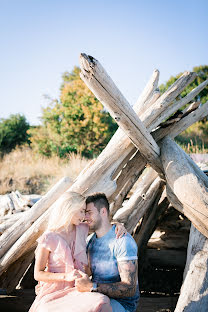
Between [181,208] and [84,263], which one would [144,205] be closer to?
[181,208]

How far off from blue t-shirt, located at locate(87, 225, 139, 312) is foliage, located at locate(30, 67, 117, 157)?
9.02m

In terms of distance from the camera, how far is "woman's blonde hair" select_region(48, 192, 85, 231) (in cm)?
253

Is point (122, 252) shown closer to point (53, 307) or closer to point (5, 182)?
point (53, 307)

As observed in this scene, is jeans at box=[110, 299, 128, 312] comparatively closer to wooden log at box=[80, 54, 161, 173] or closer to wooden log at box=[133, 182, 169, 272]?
wooden log at box=[80, 54, 161, 173]

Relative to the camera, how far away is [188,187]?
3010 mm

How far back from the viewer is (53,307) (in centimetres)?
222

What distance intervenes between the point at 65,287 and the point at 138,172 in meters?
1.99

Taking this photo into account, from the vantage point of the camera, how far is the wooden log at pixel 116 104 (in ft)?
7.89

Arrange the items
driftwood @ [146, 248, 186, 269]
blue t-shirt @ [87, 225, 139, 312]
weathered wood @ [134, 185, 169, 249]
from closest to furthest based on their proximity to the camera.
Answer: blue t-shirt @ [87, 225, 139, 312]
weathered wood @ [134, 185, 169, 249]
driftwood @ [146, 248, 186, 269]

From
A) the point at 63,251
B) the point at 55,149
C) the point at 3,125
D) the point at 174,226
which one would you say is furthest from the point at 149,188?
the point at 3,125

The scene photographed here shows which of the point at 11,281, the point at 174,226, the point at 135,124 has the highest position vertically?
the point at 135,124

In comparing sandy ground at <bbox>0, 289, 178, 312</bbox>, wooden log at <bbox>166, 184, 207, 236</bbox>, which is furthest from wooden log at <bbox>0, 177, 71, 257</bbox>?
wooden log at <bbox>166, 184, 207, 236</bbox>

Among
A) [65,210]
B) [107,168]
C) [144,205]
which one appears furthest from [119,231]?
[144,205]

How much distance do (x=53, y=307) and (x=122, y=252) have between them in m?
0.69
